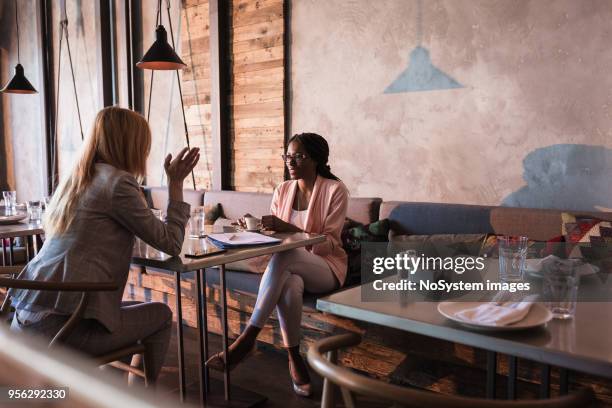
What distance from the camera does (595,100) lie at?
2.74 meters

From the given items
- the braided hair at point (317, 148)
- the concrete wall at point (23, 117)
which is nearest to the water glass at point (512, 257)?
the braided hair at point (317, 148)

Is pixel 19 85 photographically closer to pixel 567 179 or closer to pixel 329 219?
pixel 329 219

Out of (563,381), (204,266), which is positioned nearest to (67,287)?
(204,266)

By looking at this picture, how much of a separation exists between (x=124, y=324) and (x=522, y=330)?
129cm

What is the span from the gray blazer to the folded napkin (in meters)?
1.07

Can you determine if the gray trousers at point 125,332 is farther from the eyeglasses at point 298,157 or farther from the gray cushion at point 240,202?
the gray cushion at point 240,202

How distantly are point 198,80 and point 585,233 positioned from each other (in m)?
3.24

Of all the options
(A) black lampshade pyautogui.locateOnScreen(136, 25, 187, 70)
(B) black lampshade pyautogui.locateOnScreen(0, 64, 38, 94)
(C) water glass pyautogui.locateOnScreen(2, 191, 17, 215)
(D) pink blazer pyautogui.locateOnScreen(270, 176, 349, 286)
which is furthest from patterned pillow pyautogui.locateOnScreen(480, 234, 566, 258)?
(B) black lampshade pyautogui.locateOnScreen(0, 64, 38, 94)

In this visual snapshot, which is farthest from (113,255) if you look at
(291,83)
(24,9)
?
(24,9)

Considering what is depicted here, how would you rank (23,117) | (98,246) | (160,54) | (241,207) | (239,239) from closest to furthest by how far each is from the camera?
(98,246), (239,239), (160,54), (241,207), (23,117)

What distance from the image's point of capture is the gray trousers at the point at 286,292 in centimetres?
240

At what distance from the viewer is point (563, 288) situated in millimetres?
1279

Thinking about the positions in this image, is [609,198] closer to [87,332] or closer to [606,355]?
[606,355]

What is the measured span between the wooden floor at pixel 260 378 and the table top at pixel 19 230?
0.96 metres
